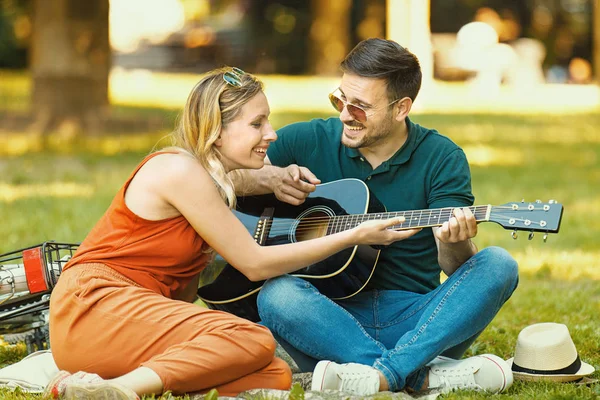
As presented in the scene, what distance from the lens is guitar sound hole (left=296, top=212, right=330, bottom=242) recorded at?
13.8ft

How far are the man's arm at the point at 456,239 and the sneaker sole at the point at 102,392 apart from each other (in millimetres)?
1301

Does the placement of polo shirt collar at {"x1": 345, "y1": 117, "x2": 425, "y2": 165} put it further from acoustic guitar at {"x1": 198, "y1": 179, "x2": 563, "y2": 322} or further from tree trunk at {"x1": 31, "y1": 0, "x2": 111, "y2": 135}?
tree trunk at {"x1": 31, "y1": 0, "x2": 111, "y2": 135}

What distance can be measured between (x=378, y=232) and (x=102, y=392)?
3.89 ft

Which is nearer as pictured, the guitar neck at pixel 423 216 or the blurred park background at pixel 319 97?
the guitar neck at pixel 423 216

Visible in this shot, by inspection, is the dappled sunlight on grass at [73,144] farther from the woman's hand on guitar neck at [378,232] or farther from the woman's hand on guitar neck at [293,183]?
the woman's hand on guitar neck at [378,232]

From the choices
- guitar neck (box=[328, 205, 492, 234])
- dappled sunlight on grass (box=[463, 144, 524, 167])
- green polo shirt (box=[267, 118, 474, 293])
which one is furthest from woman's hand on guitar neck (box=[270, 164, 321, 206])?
dappled sunlight on grass (box=[463, 144, 524, 167])

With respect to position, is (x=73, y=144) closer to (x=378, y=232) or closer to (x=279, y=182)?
(x=279, y=182)

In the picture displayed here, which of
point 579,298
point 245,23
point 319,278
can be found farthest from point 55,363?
point 245,23

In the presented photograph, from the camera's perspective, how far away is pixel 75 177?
9.42m

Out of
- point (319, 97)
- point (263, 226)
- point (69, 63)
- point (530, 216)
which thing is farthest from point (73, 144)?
point (530, 216)

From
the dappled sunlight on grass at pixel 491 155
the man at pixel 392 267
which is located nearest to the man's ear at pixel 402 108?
the man at pixel 392 267

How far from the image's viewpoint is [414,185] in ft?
13.6

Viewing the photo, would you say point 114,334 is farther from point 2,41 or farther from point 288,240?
point 2,41

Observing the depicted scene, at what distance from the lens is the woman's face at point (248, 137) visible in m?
3.90
